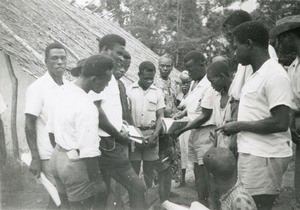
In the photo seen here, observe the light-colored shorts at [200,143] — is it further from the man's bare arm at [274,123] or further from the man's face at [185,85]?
the man's face at [185,85]

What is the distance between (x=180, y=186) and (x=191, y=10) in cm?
966

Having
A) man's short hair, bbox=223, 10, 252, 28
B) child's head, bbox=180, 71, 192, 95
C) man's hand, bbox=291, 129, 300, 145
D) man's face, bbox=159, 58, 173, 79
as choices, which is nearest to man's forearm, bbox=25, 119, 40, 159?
man's short hair, bbox=223, 10, 252, 28

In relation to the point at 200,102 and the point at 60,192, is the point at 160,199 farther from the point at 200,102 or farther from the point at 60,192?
the point at 60,192

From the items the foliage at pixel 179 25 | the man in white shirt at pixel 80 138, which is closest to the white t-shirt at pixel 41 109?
the man in white shirt at pixel 80 138

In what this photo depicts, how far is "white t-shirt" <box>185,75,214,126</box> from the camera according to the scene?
3.54m

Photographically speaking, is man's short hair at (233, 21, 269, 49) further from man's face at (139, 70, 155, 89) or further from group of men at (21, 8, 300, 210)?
man's face at (139, 70, 155, 89)

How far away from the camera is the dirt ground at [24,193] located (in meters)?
3.92

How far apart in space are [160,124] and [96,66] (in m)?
1.54

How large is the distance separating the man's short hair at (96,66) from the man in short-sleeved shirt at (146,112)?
1338mm

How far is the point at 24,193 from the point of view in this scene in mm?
4164

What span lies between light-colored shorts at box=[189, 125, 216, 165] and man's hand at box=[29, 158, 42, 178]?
4.74ft

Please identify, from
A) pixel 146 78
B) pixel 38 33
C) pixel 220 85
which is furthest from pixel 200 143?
pixel 38 33

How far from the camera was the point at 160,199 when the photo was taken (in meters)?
4.28

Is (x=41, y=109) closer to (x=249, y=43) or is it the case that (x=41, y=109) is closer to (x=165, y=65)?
(x=249, y=43)
